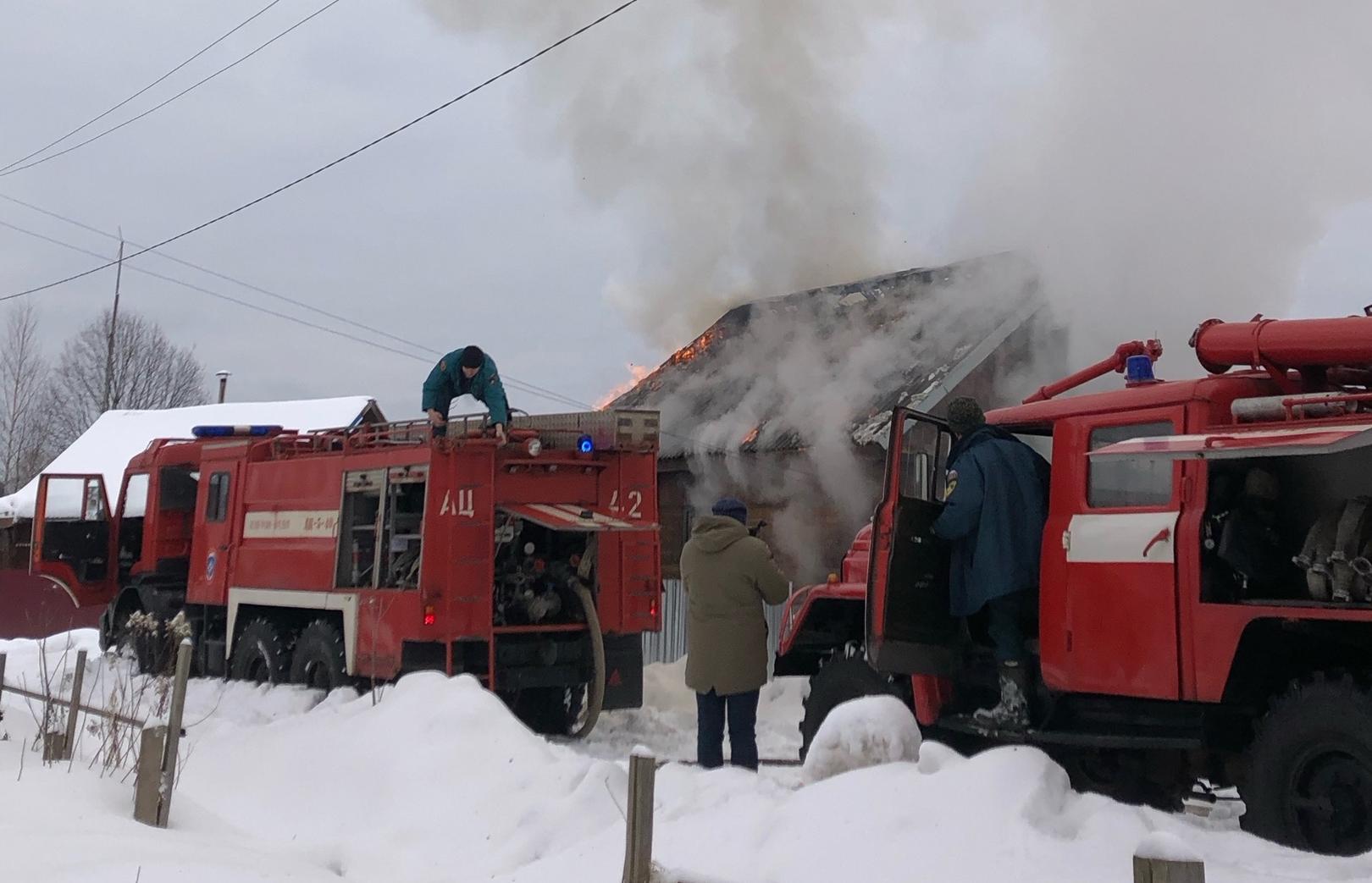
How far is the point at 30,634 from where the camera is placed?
18469 millimetres

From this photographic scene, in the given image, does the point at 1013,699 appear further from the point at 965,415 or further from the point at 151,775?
the point at 151,775

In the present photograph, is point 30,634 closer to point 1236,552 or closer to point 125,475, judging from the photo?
point 125,475

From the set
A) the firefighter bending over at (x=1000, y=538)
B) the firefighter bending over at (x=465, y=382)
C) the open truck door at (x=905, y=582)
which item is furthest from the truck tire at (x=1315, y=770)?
the firefighter bending over at (x=465, y=382)

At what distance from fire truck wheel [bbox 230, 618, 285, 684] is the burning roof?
620cm

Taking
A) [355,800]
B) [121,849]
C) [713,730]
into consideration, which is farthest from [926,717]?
[121,849]

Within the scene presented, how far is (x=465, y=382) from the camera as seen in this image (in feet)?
38.4

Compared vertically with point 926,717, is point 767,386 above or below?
above

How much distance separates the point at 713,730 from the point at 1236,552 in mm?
3383

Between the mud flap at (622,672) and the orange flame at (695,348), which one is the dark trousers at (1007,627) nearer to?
the mud flap at (622,672)

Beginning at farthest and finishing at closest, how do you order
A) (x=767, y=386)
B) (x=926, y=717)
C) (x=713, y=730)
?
1. (x=767, y=386)
2. (x=713, y=730)
3. (x=926, y=717)

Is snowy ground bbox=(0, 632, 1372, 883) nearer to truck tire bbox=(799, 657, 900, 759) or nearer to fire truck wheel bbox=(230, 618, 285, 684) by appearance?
truck tire bbox=(799, 657, 900, 759)

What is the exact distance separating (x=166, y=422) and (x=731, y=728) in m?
29.1

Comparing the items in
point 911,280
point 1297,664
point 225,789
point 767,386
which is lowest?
point 225,789

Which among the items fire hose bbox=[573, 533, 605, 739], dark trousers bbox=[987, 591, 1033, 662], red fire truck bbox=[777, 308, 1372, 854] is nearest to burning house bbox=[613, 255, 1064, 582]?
fire hose bbox=[573, 533, 605, 739]
